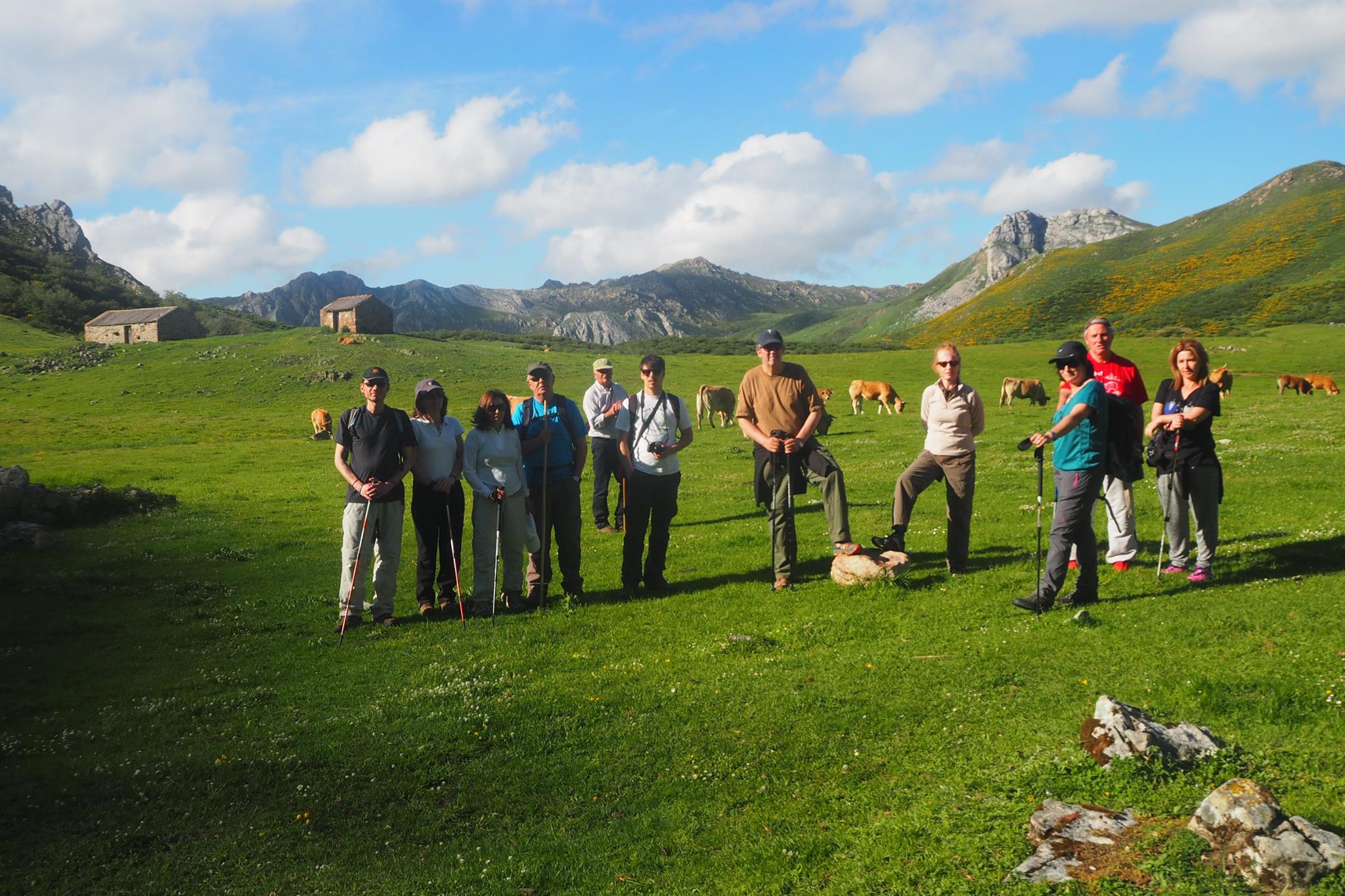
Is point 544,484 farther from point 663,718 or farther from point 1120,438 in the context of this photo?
point 1120,438

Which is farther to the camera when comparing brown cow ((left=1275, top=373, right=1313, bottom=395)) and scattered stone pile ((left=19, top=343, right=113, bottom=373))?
scattered stone pile ((left=19, top=343, right=113, bottom=373))

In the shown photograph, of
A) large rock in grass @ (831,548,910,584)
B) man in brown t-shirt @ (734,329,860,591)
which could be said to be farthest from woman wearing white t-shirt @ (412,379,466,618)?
large rock in grass @ (831,548,910,584)

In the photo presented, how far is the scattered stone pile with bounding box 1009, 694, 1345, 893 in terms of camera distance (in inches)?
Answer: 163

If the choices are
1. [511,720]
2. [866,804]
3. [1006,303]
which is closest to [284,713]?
[511,720]

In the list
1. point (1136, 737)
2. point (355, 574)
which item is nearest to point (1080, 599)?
point (1136, 737)

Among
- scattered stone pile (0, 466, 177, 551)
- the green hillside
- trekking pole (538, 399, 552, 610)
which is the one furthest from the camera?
the green hillside

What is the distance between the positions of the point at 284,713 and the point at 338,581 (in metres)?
6.58

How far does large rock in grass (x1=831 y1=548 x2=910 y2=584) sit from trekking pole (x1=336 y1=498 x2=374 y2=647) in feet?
20.5

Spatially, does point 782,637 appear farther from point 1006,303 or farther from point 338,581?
point 1006,303

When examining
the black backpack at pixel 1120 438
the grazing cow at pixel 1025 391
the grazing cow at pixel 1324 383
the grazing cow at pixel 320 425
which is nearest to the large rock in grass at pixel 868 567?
the black backpack at pixel 1120 438

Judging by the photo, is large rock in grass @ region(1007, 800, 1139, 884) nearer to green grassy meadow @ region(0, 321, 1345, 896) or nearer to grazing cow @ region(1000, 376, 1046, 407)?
green grassy meadow @ region(0, 321, 1345, 896)

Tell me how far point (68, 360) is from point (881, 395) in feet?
231

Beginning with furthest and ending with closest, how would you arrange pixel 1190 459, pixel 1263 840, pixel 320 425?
pixel 320 425, pixel 1190 459, pixel 1263 840

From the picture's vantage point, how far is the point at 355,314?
357 feet
